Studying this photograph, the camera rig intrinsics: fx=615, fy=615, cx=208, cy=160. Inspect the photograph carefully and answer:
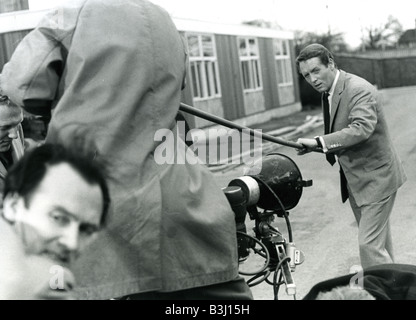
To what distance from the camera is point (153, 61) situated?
1.57m

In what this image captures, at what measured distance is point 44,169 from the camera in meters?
1.38

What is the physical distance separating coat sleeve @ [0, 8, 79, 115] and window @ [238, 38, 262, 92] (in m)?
16.2

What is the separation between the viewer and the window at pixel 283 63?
2099 centimetres

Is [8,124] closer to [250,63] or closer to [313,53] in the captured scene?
[313,53]

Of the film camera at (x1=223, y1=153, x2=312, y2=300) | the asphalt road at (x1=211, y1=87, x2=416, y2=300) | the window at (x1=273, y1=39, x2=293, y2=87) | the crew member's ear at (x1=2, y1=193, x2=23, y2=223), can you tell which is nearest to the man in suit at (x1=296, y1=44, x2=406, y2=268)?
the asphalt road at (x1=211, y1=87, x2=416, y2=300)

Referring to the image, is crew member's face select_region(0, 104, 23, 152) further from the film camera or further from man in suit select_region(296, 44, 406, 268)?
→ man in suit select_region(296, 44, 406, 268)

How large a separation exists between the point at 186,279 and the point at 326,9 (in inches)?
65.5

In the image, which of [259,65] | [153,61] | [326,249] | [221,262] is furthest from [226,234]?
[259,65]

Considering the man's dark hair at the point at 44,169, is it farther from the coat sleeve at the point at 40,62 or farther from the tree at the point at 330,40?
the tree at the point at 330,40

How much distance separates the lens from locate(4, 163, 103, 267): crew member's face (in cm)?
137

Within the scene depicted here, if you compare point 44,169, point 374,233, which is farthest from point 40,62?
point 374,233

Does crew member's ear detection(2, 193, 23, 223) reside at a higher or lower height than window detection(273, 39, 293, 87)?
lower

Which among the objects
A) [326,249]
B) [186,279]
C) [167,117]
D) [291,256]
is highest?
[167,117]
